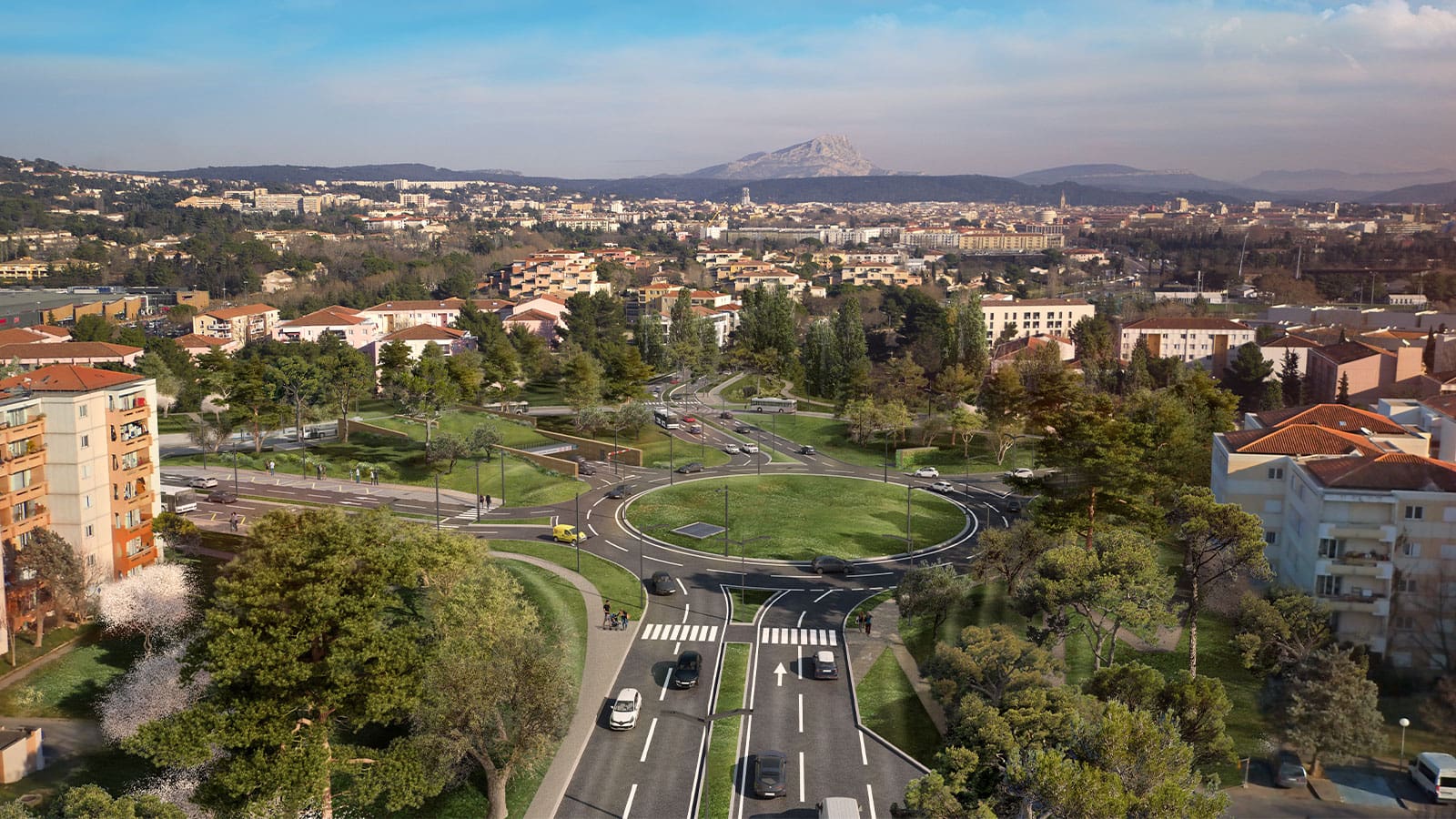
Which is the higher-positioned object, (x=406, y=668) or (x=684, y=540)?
(x=406, y=668)

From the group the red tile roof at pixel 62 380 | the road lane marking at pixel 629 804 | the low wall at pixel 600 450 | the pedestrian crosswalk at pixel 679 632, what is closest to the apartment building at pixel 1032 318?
the low wall at pixel 600 450

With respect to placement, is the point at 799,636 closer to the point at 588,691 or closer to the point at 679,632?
the point at 679,632

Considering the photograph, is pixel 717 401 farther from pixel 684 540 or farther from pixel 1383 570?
pixel 1383 570

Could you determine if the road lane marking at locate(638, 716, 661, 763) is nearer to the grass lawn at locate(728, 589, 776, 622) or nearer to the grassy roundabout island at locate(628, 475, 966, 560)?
the grass lawn at locate(728, 589, 776, 622)

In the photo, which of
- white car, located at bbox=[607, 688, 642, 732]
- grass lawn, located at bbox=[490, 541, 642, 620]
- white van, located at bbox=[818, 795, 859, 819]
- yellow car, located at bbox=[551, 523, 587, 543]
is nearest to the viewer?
white van, located at bbox=[818, 795, 859, 819]

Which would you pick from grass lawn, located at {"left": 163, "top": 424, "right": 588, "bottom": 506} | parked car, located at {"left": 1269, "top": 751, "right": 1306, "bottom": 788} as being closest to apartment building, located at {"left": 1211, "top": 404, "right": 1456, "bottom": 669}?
parked car, located at {"left": 1269, "top": 751, "right": 1306, "bottom": 788}

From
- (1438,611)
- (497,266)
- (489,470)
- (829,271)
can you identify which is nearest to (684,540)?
(489,470)
